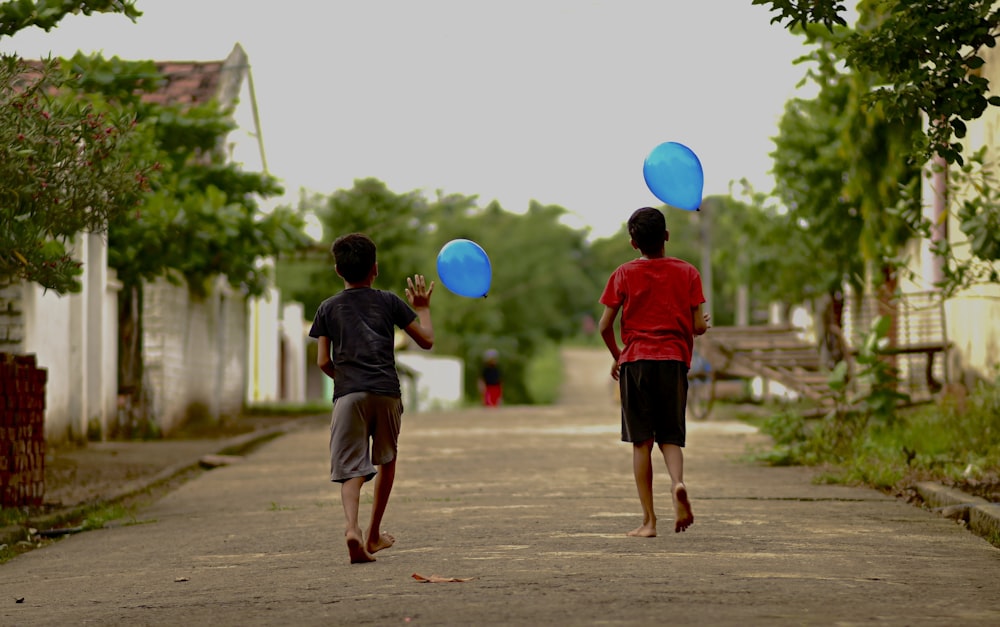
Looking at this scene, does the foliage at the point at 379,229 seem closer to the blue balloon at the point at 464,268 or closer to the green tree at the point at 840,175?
the green tree at the point at 840,175

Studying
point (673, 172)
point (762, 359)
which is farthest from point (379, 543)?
point (762, 359)

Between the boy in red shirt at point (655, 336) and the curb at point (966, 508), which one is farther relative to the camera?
the curb at point (966, 508)

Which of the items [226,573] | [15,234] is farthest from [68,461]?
[226,573]

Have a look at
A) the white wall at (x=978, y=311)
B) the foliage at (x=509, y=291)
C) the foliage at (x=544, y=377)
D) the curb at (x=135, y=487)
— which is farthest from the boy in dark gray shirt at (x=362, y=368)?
the foliage at (x=544, y=377)

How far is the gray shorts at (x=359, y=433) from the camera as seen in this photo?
736 cm

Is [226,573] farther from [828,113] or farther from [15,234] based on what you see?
[828,113]

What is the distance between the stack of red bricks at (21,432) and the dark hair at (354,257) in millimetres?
3955

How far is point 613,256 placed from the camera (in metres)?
85.2

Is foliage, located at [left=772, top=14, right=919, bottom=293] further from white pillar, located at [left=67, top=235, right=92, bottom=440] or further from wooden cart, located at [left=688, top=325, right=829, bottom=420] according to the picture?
white pillar, located at [left=67, top=235, right=92, bottom=440]

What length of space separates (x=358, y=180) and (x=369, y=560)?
37.6 meters

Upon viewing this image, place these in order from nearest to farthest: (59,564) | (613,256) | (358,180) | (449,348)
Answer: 1. (59,564)
2. (358,180)
3. (449,348)
4. (613,256)

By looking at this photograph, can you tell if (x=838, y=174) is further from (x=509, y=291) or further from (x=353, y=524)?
(x=509, y=291)

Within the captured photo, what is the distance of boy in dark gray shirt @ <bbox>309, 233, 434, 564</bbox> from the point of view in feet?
24.2

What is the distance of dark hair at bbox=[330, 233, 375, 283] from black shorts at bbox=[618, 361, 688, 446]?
5.08 feet
